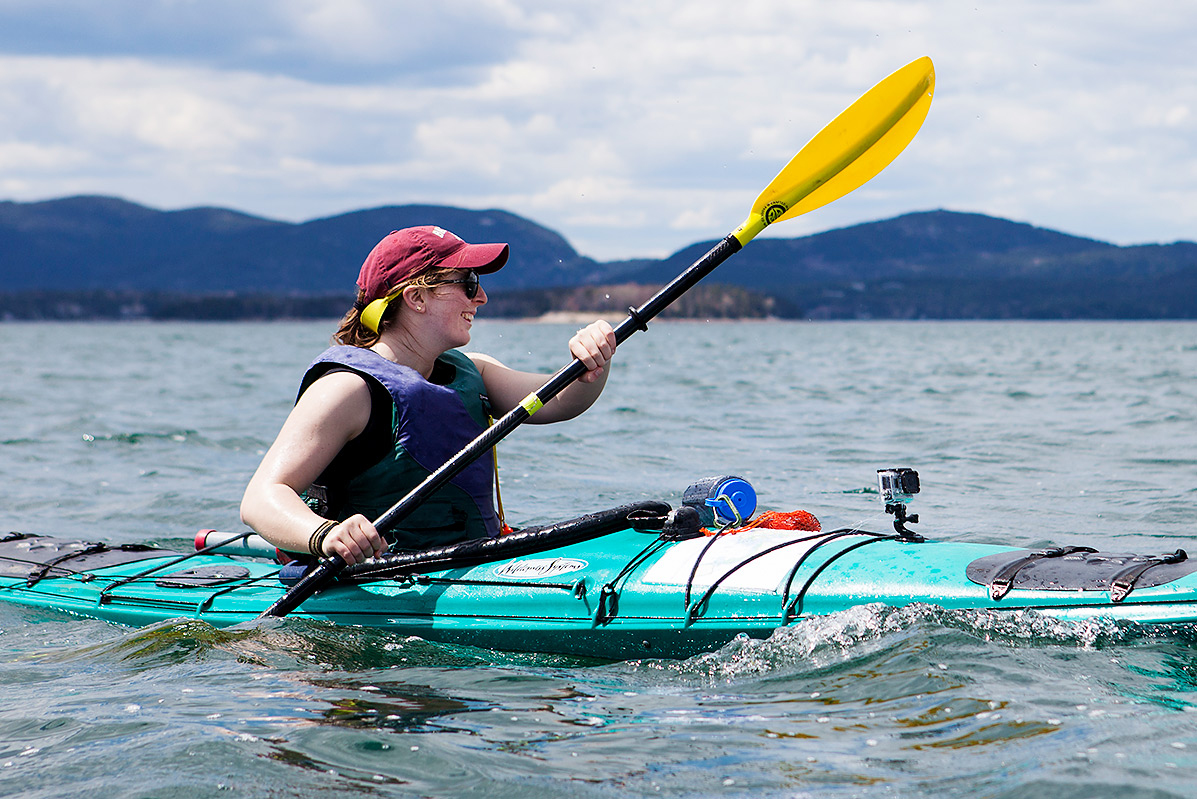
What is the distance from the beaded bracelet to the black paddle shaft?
18 centimetres

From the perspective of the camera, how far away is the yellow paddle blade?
491 cm

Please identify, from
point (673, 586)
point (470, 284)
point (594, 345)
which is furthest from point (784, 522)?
point (470, 284)

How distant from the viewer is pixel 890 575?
12.1ft

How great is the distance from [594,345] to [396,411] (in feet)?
2.65

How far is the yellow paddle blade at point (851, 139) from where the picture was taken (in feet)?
16.1

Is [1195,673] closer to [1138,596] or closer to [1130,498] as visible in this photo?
[1138,596]

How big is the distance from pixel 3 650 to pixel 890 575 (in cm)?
376

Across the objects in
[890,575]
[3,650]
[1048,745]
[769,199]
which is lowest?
[3,650]

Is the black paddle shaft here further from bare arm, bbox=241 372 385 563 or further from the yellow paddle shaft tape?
bare arm, bbox=241 372 385 563

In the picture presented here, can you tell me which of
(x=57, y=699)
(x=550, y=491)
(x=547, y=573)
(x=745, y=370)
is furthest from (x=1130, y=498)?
(x=745, y=370)

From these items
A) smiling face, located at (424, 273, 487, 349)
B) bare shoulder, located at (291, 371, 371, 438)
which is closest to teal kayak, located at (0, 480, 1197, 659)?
bare shoulder, located at (291, 371, 371, 438)

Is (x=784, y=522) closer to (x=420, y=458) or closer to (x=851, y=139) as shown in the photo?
(x=420, y=458)

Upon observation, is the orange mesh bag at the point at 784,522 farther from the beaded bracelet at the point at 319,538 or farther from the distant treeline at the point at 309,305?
the distant treeline at the point at 309,305

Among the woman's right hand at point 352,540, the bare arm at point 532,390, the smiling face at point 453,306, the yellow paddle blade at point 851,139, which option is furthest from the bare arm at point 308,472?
the yellow paddle blade at point 851,139
